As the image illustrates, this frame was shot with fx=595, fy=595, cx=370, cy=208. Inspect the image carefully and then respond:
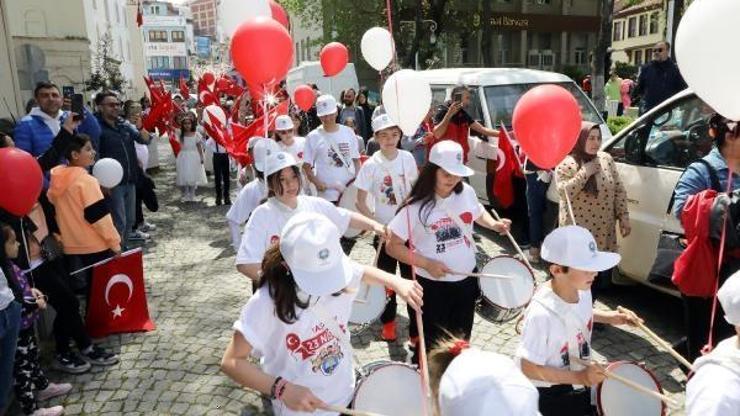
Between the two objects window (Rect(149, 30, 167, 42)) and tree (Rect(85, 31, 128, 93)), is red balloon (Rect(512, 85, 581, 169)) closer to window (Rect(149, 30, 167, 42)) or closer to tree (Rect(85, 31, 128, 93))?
tree (Rect(85, 31, 128, 93))

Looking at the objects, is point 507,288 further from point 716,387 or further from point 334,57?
point 334,57

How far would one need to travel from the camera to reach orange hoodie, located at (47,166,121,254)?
4.70 metres

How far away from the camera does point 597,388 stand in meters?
2.62

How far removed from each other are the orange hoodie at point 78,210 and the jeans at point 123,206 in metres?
2.00

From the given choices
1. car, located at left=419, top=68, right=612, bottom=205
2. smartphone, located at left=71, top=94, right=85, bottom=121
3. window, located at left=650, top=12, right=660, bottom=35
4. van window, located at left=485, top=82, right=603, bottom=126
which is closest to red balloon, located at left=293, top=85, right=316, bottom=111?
car, located at left=419, top=68, right=612, bottom=205

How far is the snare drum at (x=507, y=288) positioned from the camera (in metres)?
3.83

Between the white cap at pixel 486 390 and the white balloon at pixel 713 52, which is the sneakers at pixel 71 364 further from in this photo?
the white balloon at pixel 713 52

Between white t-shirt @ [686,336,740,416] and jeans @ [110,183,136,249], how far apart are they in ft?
20.5

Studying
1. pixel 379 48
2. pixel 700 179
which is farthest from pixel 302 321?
pixel 379 48

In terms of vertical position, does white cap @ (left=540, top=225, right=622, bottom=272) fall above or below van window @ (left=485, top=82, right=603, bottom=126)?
below

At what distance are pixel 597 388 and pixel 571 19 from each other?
36.0 metres

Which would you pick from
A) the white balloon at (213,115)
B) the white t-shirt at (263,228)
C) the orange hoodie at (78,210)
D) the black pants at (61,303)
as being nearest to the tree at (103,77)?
the white balloon at (213,115)

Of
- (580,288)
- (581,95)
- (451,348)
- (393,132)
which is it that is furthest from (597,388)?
(581,95)

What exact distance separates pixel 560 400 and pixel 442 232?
47.4 inches
